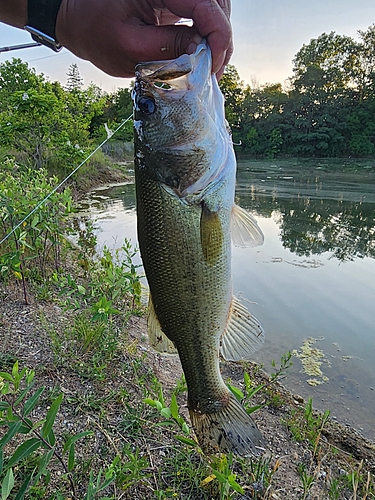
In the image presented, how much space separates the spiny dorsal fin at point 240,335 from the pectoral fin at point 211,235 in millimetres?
300

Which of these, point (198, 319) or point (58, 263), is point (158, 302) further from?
point (58, 263)

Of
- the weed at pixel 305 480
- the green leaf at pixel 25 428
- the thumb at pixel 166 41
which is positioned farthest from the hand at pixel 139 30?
the weed at pixel 305 480

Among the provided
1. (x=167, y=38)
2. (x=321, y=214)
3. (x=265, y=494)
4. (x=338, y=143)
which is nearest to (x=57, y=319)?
(x=265, y=494)

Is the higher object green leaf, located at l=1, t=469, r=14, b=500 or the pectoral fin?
the pectoral fin

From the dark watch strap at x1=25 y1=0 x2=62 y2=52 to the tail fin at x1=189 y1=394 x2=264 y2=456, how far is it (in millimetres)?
1836

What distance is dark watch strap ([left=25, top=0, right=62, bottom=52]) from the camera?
165cm

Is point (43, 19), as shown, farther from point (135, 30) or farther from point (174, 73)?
point (174, 73)

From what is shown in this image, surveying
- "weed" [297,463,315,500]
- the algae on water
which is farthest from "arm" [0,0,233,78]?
the algae on water

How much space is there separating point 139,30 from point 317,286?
4440 mm

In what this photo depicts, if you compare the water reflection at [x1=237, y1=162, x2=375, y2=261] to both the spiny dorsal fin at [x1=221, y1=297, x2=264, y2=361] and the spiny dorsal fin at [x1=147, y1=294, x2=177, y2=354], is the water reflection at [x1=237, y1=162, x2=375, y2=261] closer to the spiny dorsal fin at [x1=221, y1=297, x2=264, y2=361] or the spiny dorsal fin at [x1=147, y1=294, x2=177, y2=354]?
the spiny dorsal fin at [x1=221, y1=297, x2=264, y2=361]

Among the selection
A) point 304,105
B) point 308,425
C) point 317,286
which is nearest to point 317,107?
point 304,105

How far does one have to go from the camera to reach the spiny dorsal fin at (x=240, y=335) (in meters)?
1.66

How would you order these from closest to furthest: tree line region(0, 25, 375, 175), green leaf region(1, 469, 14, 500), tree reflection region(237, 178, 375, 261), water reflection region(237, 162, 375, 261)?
green leaf region(1, 469, 14, 500) → tree reflection region(237, 178, 375, 261) → water reflection region(237, 162, 375, 261) → tree line region(0, 25, 375, 175)

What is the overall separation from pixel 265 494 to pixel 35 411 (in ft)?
4.82
